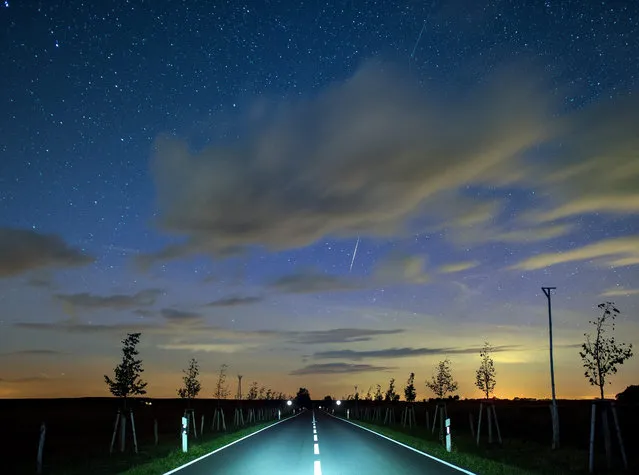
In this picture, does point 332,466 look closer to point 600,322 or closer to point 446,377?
point 600,322

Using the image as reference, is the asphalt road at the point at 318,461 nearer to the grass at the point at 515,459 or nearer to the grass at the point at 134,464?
the grass at the point at 134,464

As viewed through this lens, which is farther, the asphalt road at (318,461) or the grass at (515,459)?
the grass at (515,459)

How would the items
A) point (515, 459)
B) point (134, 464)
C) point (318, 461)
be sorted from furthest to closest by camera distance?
1. point (515, 459)
2. point (134, 464)
3. point (318, 461)

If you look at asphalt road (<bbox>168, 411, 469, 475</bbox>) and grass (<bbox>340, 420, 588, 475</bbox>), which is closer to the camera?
asphalt road (<bbox>168, 411, 469, 475</bbox>)

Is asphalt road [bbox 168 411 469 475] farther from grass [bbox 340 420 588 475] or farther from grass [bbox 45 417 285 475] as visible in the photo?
grass [bbox 340 420 588 475]

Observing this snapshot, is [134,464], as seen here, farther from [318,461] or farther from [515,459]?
[515,459]

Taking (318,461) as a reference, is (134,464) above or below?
below

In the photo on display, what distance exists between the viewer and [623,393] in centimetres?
8675

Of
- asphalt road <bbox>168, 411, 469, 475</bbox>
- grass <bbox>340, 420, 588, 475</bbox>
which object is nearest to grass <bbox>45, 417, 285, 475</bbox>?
asphalt road <bbox>168, 411, 469, 475</bbox>

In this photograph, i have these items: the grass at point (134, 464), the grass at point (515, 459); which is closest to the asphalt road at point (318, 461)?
the grass at point (134, 464)

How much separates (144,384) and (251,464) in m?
32.1

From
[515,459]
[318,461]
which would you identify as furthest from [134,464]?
[515,459]

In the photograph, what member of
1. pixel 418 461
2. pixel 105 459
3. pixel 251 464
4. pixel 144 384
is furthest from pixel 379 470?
pixel 144 384

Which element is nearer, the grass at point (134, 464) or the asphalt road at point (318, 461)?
the asphalt road at point (318, 461)
